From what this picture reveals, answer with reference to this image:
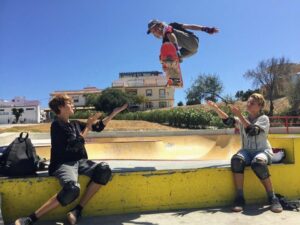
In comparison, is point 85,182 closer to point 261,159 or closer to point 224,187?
point 224,187

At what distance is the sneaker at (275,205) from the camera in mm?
4492

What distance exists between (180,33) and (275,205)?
13.3 feet

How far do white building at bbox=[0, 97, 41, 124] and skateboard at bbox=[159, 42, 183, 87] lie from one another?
83140 mm

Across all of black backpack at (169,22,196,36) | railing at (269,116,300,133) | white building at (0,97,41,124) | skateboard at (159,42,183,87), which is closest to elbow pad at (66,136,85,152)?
skateboard at (159,42,183,87)

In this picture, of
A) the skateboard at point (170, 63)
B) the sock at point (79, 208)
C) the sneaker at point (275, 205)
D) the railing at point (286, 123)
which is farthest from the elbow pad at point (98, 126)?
the railing at point (286, 123)

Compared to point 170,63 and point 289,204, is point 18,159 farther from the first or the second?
point 170,63

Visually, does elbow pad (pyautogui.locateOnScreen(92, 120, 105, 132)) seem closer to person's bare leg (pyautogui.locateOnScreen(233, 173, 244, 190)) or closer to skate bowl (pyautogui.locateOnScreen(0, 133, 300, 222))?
skate bowl (pyautogui.locateOnScreen(0, 133, 300, 222))

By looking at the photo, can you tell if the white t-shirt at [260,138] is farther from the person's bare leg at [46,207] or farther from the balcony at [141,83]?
the balcony at [141,83]

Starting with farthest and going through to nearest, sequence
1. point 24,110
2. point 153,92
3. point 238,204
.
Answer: point 24,110
point 153,92
point 238,204

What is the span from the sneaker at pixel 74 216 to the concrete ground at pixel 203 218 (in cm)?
11

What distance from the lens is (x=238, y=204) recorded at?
185 inches

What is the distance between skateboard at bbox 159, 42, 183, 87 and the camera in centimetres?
713

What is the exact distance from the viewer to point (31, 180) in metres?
4.31

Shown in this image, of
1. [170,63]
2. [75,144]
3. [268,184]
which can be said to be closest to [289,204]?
[268,184]
